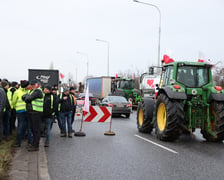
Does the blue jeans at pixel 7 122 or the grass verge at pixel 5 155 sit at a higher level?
the blue jeans at pixel 7 122

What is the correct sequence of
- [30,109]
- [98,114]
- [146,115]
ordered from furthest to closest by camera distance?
[98,114]
[146,115]
[30,109]

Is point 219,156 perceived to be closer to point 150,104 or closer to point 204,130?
point 204,130

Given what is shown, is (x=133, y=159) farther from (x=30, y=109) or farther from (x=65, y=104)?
(x=65, y=104)

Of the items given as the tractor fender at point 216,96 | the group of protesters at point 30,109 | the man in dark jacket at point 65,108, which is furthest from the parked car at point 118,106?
the tractor fender at point 216,96

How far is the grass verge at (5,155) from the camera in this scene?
19.3 ft

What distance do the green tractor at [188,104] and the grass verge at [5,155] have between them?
4.56 metres

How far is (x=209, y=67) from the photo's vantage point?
1073 cm

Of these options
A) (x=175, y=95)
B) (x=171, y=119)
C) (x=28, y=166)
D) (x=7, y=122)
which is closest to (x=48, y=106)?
(x=7, y=122)

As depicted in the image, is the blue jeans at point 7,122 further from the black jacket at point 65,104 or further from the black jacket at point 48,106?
the black jacket at point 65,104

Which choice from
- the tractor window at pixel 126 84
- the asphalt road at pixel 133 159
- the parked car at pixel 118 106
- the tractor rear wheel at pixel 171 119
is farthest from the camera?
the tractor window at pixel 126 84

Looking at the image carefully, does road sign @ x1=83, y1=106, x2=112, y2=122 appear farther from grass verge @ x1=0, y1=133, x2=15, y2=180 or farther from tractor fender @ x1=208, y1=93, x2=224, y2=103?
tractor fender @ x1=208, y1=93, x2=224, y2=103

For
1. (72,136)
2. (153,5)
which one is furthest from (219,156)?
(153,5)

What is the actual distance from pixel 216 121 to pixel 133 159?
11.3 ft

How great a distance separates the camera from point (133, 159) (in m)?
7.62
